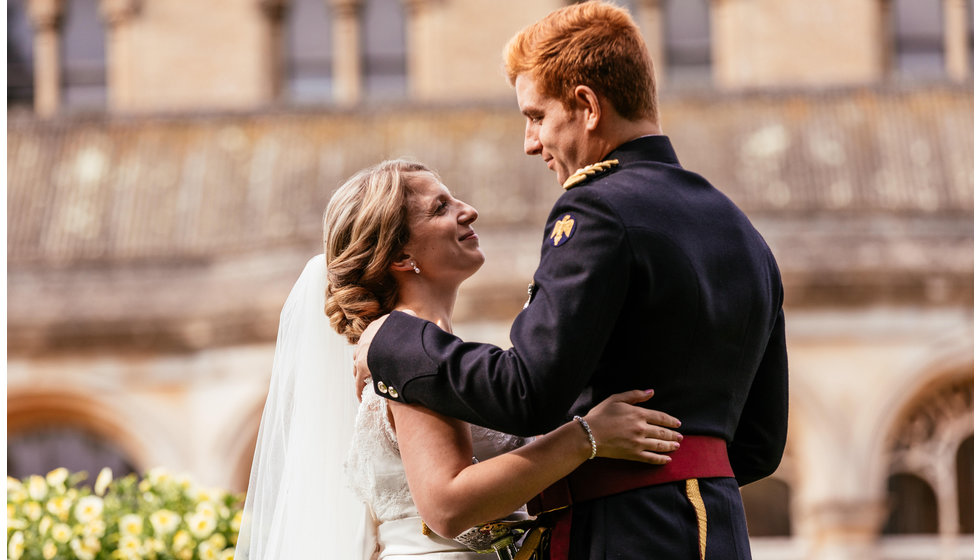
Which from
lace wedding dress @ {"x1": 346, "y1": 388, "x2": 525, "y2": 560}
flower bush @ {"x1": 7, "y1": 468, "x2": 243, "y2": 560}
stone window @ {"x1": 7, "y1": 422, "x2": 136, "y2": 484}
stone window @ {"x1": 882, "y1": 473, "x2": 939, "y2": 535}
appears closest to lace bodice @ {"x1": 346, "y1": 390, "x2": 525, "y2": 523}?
lace wedding dress @ {"x1": 346, "y1": 388, "x2": 525, "y2": 560}

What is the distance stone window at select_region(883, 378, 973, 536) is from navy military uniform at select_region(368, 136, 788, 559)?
1086 cm

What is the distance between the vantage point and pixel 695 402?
229 centimetres

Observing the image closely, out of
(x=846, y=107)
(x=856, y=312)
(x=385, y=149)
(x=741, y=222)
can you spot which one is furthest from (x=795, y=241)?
(x=741, y=222)

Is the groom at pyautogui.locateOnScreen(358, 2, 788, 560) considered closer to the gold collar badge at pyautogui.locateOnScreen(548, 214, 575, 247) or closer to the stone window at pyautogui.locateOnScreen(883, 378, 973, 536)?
the gold collar badge at pyautogui.locateOnScreen(548, 214, 575, 247)

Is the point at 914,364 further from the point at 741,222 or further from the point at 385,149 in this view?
the point at 741,222

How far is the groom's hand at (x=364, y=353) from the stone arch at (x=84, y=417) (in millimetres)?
11018

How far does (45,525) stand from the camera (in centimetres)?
479

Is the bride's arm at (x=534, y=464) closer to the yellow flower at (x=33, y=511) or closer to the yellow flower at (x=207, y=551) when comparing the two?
the yellow flower at (x=207, y=551)

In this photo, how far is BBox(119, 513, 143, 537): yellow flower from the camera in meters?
4.71

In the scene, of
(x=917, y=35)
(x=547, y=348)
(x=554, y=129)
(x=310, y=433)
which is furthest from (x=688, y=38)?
(x=547, y=348)

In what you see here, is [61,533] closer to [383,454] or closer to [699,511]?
[383,454]

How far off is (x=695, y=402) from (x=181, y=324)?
37.6 feet

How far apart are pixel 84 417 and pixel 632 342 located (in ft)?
39.0

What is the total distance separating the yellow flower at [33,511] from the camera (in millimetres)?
4895
